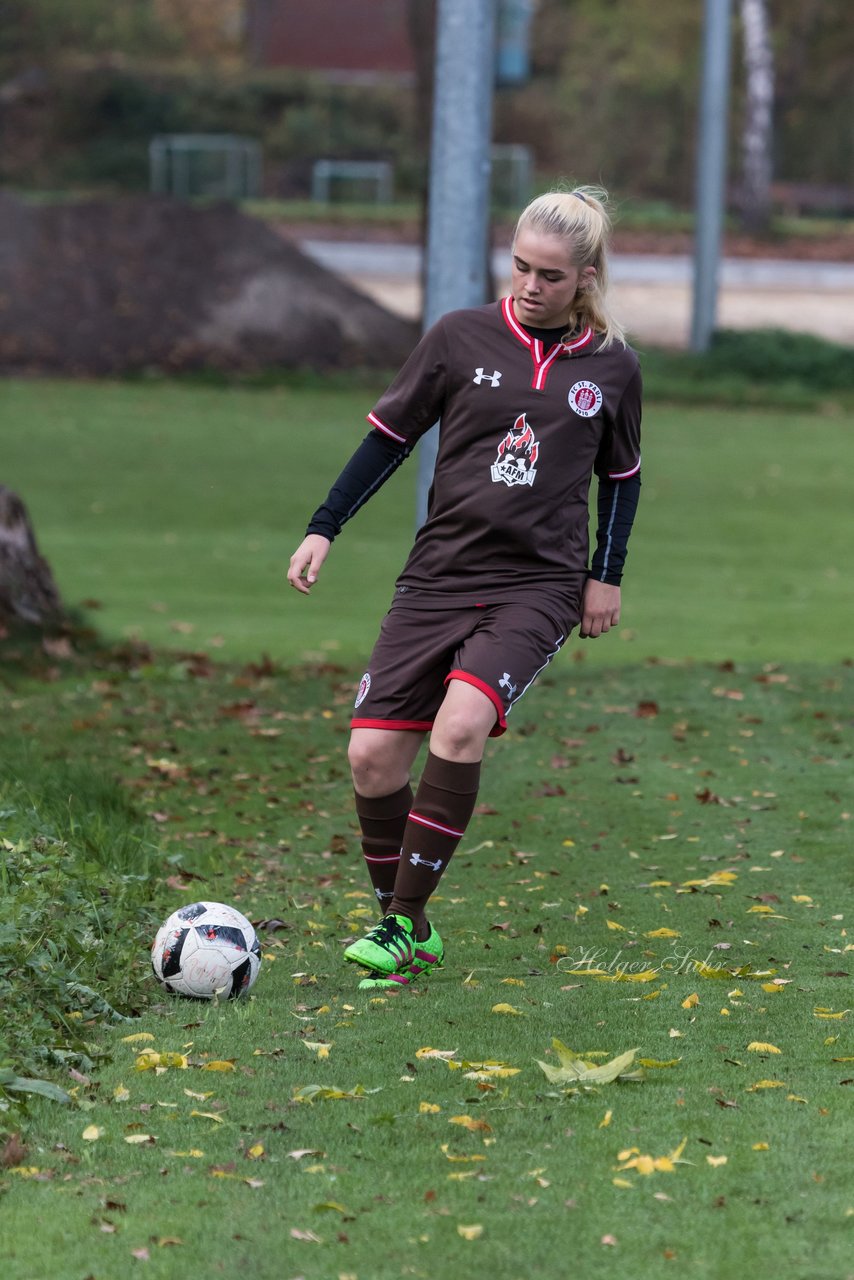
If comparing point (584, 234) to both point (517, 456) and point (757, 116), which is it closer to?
point (517, 456)

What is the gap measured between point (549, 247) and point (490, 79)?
4.94 meters

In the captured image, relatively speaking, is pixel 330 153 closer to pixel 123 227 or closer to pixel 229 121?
pixel 229 121

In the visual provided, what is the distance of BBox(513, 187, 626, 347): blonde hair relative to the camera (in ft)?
15.6

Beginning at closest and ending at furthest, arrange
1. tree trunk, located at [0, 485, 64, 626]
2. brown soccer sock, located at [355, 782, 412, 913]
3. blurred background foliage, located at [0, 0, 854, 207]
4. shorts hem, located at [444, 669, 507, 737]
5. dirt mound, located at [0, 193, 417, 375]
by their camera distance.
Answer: shorts hem, located at [444, 669, 507, 737]
brown soccer sock, located at [355, 782, 412, 913]
tree trunk, located at [0, 485, 64, 626]
dirt mound, located at [0, 193, 417, 375]
blurred background foliage, located at [0, 0, 854, 207]

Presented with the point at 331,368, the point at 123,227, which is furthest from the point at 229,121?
the point at 331,368

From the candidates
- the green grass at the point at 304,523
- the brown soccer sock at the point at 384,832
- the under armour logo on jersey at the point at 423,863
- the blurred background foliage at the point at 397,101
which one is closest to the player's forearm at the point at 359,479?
the brown soccer sock at the point at 384,832

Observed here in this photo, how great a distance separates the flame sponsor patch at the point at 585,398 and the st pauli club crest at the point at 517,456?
0.47 ft

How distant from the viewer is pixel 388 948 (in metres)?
5.01

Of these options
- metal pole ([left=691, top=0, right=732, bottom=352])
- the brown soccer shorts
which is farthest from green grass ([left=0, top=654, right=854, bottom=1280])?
metal pole ([left=691, top=0, right=732, bottom=352])

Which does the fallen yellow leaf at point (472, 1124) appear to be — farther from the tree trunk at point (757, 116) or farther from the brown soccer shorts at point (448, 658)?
the tree trunk at point (757, 116)

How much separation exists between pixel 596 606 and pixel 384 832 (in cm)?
87

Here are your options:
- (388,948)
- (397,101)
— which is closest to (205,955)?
(388,948)

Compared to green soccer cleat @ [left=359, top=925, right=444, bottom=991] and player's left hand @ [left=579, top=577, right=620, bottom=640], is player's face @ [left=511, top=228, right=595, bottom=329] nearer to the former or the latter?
player's left hand @ [left=579, top=577, right=620, bottom=640]

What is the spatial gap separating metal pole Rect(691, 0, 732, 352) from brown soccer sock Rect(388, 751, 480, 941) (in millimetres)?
22413
